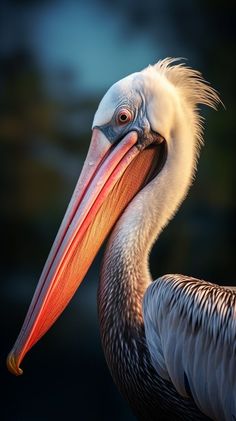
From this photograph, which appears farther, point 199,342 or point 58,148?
point 58,148

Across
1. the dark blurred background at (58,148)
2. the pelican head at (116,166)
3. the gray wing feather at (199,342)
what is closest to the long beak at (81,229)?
Answer: the pelican head at (116,166)

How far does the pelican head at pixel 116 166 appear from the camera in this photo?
250 cm

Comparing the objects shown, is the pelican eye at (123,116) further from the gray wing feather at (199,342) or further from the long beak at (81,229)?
the gray wing feather at (199,342)

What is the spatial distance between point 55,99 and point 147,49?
443 mm

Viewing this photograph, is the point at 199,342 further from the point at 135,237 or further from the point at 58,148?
the point at 58,148

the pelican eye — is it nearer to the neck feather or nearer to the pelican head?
the pelican head

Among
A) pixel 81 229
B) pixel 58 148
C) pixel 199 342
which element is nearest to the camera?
pixel 199 342

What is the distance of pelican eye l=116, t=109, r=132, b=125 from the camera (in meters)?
2.54

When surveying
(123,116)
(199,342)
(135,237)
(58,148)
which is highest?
(123,116)

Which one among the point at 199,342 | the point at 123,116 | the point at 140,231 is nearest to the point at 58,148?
the point at 123,116

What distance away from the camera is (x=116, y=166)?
2.53m

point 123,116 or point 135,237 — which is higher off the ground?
point 123,116

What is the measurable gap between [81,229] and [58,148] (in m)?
0.70

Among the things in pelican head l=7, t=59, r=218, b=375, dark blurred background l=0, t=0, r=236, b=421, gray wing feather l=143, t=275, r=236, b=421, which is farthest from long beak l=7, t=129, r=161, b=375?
dark blurred background l=0, t=0, r=236, b=421
